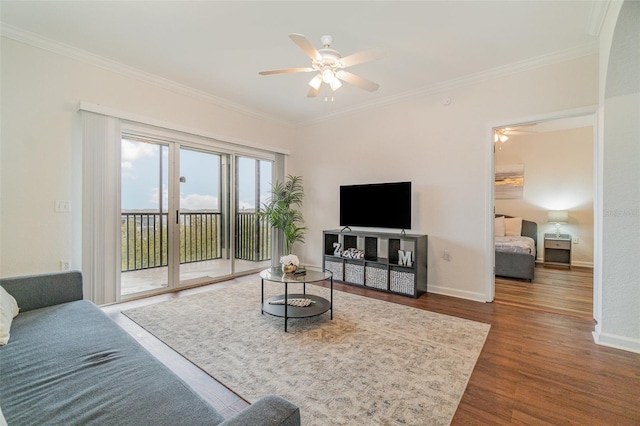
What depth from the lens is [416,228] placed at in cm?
412

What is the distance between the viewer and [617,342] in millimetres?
2389

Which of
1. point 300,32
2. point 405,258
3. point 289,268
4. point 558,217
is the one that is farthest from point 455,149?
point 558,217

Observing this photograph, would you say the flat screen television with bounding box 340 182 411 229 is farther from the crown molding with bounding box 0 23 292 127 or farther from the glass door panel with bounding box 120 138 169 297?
the glass door panel with bounding box 120 138 169 297

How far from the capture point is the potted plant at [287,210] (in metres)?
5.12

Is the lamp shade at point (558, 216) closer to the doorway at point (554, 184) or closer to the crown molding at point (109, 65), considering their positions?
the doorway at point (554, 184)

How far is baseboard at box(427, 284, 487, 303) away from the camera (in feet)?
11.8

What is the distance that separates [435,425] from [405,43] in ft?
10.6

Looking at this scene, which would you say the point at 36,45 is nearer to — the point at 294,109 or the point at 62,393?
the point at 294,109

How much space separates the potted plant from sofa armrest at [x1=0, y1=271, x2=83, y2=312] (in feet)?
9.88

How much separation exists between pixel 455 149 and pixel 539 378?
9.00ft

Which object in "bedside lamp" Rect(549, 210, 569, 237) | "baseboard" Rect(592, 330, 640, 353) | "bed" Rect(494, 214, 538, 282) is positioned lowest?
"baseboard" Rect(592, 330, 640, 353)

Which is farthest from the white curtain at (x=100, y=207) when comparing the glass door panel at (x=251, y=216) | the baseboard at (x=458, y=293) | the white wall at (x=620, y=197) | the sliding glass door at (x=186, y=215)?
the white wall at (x=620, y=197)

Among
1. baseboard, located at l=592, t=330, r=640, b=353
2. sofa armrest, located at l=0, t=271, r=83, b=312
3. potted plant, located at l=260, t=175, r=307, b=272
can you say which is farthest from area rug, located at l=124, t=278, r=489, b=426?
potted plant, located at l=260, t=175, r=307, b=272

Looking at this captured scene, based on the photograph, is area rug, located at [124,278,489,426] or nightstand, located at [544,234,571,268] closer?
area rug, located at [124,278,489,426]
